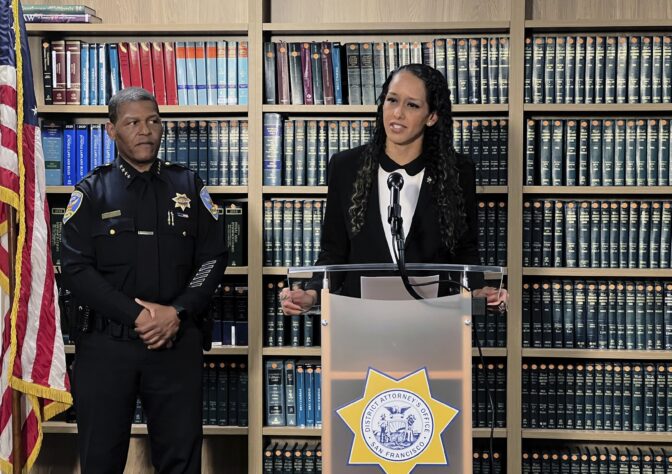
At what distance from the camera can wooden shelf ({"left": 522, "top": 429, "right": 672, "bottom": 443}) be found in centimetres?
343

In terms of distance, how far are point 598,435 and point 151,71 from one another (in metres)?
2.23

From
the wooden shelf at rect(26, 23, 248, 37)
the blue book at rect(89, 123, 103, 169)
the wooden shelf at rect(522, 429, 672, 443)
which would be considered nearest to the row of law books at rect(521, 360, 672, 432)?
the wooden shelf at rect(522, 429, 672, 443)

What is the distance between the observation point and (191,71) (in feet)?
11.7

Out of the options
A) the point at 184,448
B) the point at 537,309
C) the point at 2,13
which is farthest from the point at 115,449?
the point at 537,309

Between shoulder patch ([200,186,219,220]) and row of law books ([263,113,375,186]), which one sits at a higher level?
→ row of law books ([263,113,375,186])

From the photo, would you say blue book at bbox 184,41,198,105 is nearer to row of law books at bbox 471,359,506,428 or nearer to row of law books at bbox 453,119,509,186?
row of law books at bbox 453,119,509,186

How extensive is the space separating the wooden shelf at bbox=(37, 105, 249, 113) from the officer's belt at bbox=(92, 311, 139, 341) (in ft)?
3.20

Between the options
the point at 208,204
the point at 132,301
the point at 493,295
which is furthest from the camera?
the point at 208,204

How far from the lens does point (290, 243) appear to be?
354cm

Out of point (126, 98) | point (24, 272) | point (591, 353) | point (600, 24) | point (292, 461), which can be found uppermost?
point (600, 24)

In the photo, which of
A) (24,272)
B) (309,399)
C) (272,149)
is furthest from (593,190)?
(24,272)

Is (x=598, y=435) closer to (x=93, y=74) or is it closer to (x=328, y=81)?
(x=328, y=81)

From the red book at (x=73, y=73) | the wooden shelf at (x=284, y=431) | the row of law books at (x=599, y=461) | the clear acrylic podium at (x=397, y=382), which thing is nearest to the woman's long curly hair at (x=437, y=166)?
the clear acrylic podium at (x=397, y=382)

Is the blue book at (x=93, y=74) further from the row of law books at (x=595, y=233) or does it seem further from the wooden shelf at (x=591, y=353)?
the wooden shelf at (x=591, y=353)
